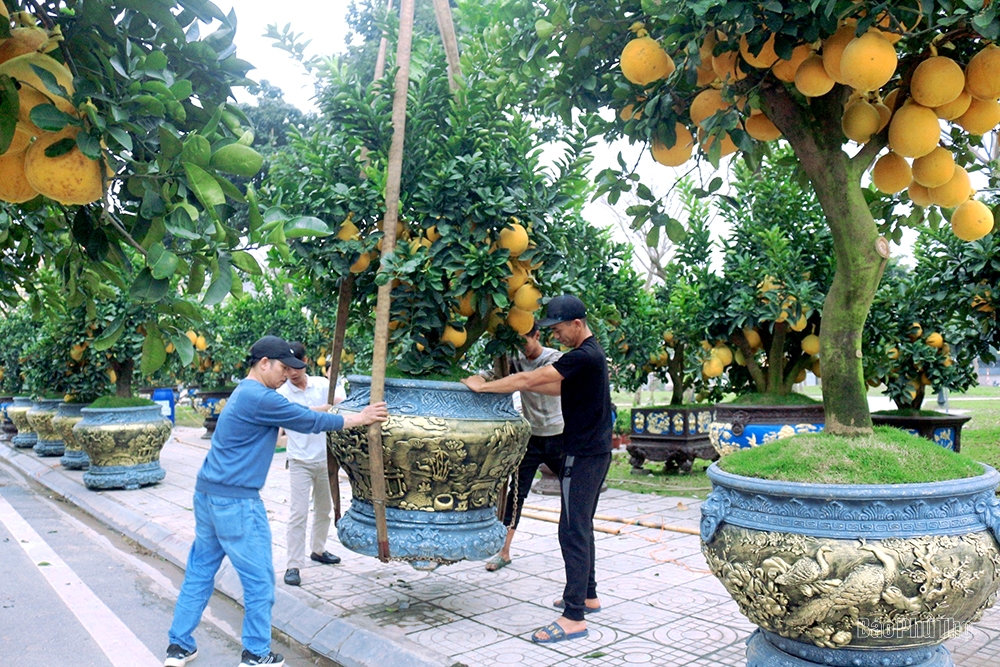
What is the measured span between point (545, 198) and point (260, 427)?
1953 mm

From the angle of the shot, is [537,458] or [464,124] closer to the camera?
[464,124]

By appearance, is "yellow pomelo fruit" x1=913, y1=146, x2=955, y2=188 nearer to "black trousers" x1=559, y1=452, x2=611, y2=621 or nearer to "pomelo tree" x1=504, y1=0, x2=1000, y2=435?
"pomelo tree" x1=504, y1=0, x2=1000, y2=435

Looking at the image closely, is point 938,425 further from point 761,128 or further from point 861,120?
point 861,120

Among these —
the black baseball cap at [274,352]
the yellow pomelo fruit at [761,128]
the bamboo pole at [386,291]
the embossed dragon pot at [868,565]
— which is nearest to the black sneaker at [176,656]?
the bamboo pole at [386,291]

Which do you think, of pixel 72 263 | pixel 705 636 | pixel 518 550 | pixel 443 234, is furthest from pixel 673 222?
pixel 518 550

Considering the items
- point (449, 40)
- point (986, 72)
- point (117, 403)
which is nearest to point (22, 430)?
point (117, 403)

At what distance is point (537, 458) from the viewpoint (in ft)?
18.9

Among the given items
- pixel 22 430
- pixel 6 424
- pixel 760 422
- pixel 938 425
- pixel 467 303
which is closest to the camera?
pixel 467 303

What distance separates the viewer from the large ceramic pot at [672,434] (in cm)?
1059

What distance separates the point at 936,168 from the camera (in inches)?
122

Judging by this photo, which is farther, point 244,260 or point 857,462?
point 857,462

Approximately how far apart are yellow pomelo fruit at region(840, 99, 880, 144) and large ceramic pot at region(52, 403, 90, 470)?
11.5 m

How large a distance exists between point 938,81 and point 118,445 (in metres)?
10.1

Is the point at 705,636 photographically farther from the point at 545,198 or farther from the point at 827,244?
the point at 827,244
